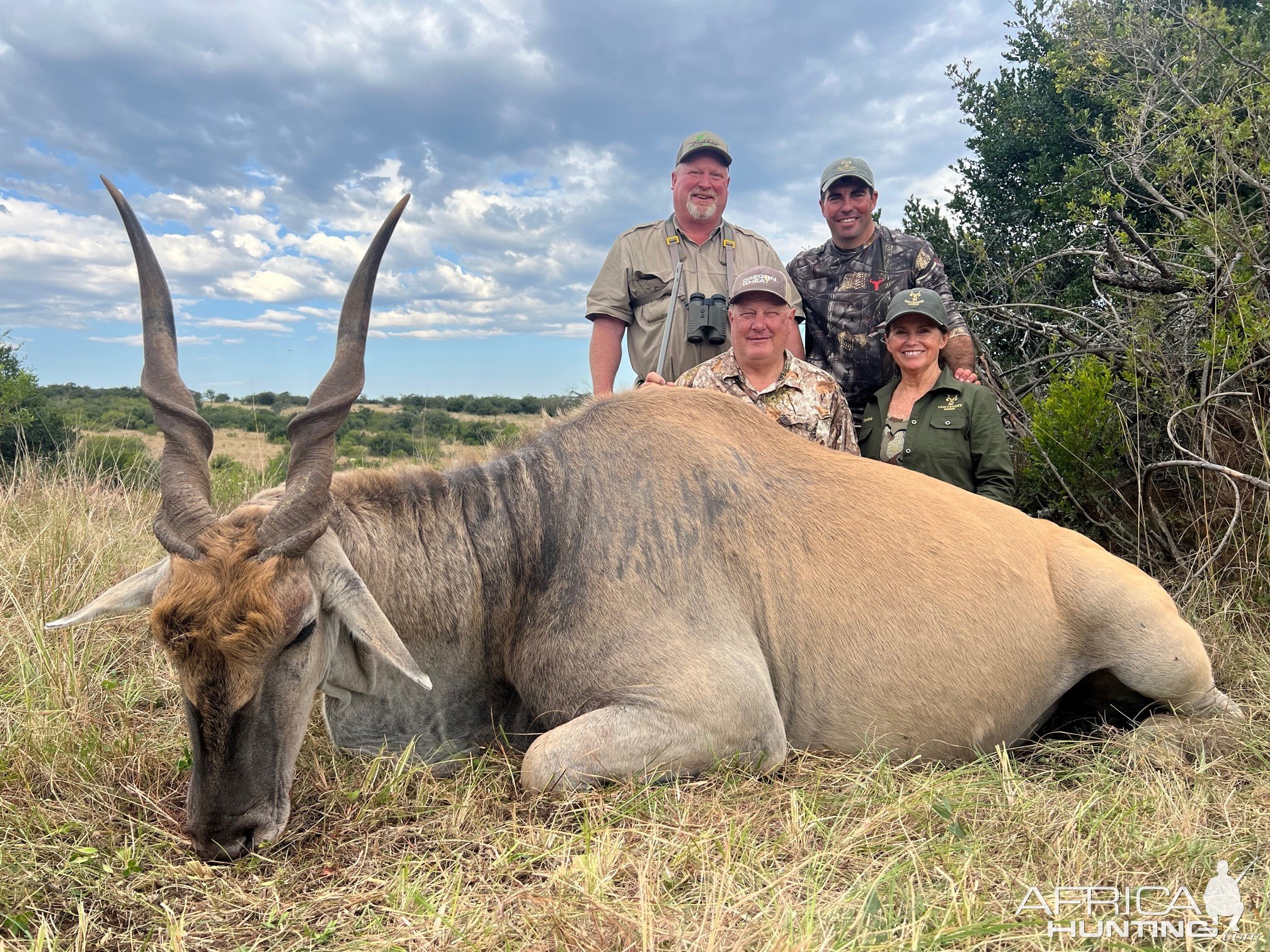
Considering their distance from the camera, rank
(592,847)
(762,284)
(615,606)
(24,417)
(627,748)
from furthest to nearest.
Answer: (24,417) → (762,284) → (615,606) → (627,748) → (592,847)

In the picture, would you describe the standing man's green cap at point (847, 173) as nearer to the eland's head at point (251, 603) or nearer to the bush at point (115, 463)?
the eland's head at point (251, 603)

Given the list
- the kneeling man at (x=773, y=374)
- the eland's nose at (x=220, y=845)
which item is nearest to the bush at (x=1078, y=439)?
the kneeling man at (x=773, y=374)

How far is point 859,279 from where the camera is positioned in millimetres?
7535

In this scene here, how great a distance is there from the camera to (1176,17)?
8703 mm

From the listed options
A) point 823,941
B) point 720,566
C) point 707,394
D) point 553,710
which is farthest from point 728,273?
point 823,941

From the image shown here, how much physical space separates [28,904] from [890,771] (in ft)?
10.4

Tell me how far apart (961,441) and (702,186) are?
3.21 meters

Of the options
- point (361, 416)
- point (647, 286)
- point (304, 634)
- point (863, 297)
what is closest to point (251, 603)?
point (304, 634)

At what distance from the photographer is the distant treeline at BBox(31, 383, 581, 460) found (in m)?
17.3

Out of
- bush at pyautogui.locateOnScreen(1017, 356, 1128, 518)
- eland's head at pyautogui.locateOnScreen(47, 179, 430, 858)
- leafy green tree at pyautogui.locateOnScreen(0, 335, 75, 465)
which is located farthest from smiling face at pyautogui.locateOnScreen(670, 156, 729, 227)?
leafy green tree at pyautogui.locateOnScreen(0, 335, 75, 465)

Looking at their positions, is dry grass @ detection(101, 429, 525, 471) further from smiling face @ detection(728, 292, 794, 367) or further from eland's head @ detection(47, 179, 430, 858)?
smiling face @ detection(728, 292, 794, 367)

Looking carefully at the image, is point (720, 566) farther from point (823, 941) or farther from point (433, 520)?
point (823, 941)

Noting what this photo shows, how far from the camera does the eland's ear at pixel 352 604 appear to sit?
129 inches

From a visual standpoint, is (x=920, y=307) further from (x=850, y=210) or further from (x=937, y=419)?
(x=850, y=210)
